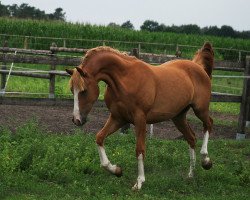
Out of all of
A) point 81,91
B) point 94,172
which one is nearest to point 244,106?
point 94,172

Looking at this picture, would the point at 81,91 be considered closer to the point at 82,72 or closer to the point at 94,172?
the point at 82,72

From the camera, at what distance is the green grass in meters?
6.46

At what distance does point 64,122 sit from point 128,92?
5.47m

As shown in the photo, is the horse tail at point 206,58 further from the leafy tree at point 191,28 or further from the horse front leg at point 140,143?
the leafy tree at point 191,28

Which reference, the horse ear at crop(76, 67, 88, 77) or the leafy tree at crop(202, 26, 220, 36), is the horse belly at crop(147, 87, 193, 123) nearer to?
the horse ear at crop(76, 67, 88, 77)

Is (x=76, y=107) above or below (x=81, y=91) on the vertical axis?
below

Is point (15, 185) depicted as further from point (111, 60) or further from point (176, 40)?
point (176, 40)

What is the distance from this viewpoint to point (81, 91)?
6.23 m

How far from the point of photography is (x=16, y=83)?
61.0 feet

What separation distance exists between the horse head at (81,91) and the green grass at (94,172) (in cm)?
91

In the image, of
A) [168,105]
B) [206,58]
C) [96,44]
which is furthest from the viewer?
[96,44]

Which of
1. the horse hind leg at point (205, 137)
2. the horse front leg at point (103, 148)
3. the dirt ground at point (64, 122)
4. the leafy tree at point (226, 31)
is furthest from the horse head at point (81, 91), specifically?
the leafy tree at point (226, 31)

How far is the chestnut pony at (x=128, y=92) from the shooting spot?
6.29 meters

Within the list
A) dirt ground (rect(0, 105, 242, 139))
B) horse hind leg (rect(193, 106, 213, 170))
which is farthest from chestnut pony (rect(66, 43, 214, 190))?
dirt ground (rect(0, 105, 242, 139))
